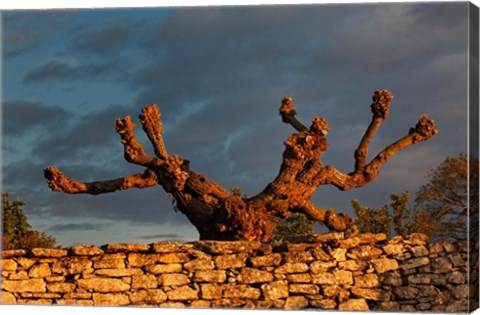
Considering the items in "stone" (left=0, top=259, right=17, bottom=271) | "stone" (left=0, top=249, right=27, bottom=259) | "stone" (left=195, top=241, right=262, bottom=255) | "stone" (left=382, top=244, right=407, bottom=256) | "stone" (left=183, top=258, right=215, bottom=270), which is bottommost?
"stone" (left=0, top=259, right=17, bottom=271)

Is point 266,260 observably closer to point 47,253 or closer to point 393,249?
point 393,249

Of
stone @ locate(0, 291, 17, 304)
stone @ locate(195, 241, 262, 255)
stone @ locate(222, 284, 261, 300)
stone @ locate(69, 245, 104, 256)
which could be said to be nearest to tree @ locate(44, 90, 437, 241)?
stone @ locate(195, 241, 262, 255)

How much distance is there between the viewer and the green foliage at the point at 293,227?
22.5 meters

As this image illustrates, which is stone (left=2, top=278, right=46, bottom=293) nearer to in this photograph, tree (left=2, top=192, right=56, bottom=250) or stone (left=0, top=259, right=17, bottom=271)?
stone (left=0, top=259, right=17, bottom=271)

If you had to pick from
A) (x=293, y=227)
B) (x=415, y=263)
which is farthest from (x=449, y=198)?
(x=293, y=227)

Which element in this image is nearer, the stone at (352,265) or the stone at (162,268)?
the stone at (162,268)

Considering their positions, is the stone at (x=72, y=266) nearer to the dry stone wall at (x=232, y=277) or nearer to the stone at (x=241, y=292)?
the dry stone wall at (x=232, y=277)

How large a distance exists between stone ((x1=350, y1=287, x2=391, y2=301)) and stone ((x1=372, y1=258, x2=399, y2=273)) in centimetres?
31

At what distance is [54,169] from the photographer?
15523 millimetres

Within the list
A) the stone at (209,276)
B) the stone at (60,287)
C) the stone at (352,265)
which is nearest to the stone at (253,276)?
the stone at (209,276)

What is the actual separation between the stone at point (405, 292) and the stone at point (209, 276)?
241 cm

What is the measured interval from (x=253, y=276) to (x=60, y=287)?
2.68 metres

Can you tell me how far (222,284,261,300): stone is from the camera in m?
13.0

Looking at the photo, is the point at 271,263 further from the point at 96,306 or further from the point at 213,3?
the point at 213,3
